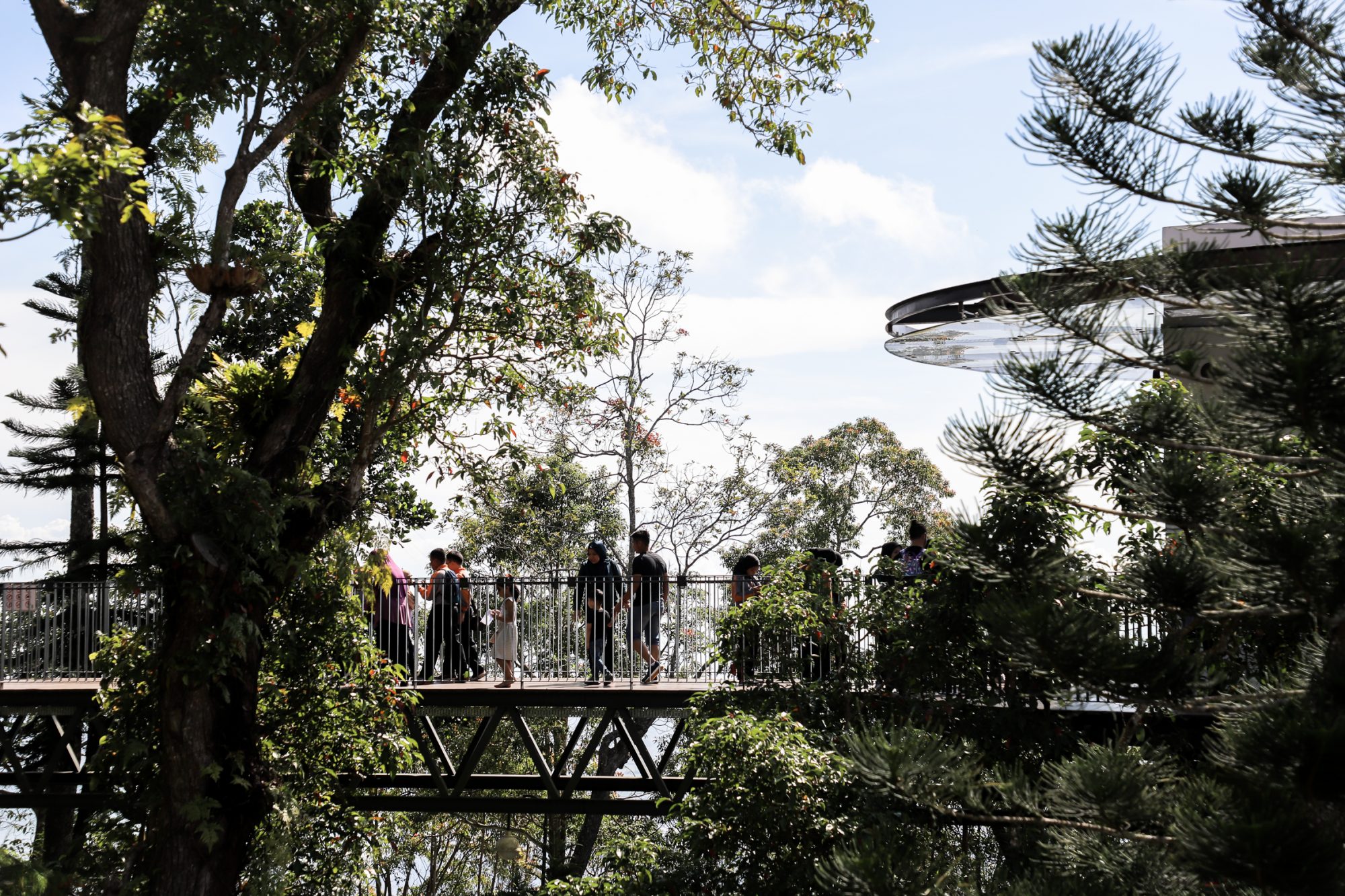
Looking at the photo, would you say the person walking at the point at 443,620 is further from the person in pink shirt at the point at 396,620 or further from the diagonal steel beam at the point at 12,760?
the diagonal steel beam at the point at 12,760

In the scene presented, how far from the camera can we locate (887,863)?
4168 mm

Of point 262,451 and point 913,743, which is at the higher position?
point 262,451

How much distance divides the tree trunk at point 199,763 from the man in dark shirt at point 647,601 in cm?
372

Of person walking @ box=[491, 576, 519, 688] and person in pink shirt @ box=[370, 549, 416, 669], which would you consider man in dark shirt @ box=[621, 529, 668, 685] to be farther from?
person in pink shirt @ box=[370, 549, 416, 669]

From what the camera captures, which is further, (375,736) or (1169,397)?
(375,736)

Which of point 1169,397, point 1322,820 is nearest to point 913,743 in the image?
point 1322,820

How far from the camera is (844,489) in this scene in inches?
968

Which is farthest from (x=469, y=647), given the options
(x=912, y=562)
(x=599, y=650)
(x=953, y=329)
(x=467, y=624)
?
(x=953, y=329)

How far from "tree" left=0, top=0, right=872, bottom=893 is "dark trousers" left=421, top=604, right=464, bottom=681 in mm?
1677

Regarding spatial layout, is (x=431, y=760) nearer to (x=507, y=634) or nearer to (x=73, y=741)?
(x=507, y=634)

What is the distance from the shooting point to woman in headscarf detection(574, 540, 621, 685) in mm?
11422

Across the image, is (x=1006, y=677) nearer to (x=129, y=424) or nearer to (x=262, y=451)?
(x=262, y=451)

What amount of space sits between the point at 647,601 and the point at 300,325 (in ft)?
14.3

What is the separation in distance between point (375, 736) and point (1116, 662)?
7662 mm
